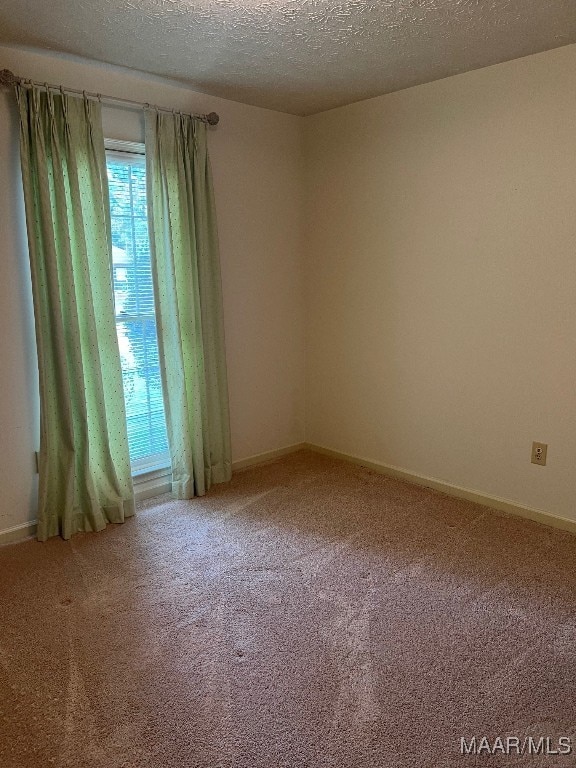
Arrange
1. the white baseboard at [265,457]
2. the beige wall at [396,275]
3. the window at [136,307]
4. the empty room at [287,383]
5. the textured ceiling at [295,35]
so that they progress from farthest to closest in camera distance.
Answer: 1. the white baseboard at [265,457]
2. the window at [136,307]
3. the beige wall at [396,275]
4. the textured ceiling at [295,35]
5. the empty room at [287,383]

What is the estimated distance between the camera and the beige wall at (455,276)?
286cm

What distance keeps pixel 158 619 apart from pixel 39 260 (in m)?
1.72

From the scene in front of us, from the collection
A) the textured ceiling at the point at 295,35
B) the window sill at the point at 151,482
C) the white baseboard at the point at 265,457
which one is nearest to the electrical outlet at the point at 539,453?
the white baseboard at the point at 265,457

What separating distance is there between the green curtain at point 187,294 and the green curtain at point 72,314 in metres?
0.31

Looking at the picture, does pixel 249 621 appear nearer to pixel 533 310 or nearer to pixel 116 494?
pixel 116 494

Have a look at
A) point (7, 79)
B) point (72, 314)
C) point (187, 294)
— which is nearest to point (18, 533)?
point (72, 314)

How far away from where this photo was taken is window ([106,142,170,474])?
3.12m

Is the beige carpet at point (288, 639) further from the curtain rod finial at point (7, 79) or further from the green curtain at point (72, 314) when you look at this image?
the curtain rod finial at point (7, 79)

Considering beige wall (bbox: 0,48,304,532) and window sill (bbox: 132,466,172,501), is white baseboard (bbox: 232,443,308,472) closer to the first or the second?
beige wall (bbox: 0,48,304,532)

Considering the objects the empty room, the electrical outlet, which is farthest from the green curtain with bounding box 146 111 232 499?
the electrical outlet

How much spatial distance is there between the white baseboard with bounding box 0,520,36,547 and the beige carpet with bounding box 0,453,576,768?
86 millimetres

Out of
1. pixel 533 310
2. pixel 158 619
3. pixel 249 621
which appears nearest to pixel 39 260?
pixel 158 619

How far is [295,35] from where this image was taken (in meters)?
2.47

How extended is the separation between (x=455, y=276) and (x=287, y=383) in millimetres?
1440
